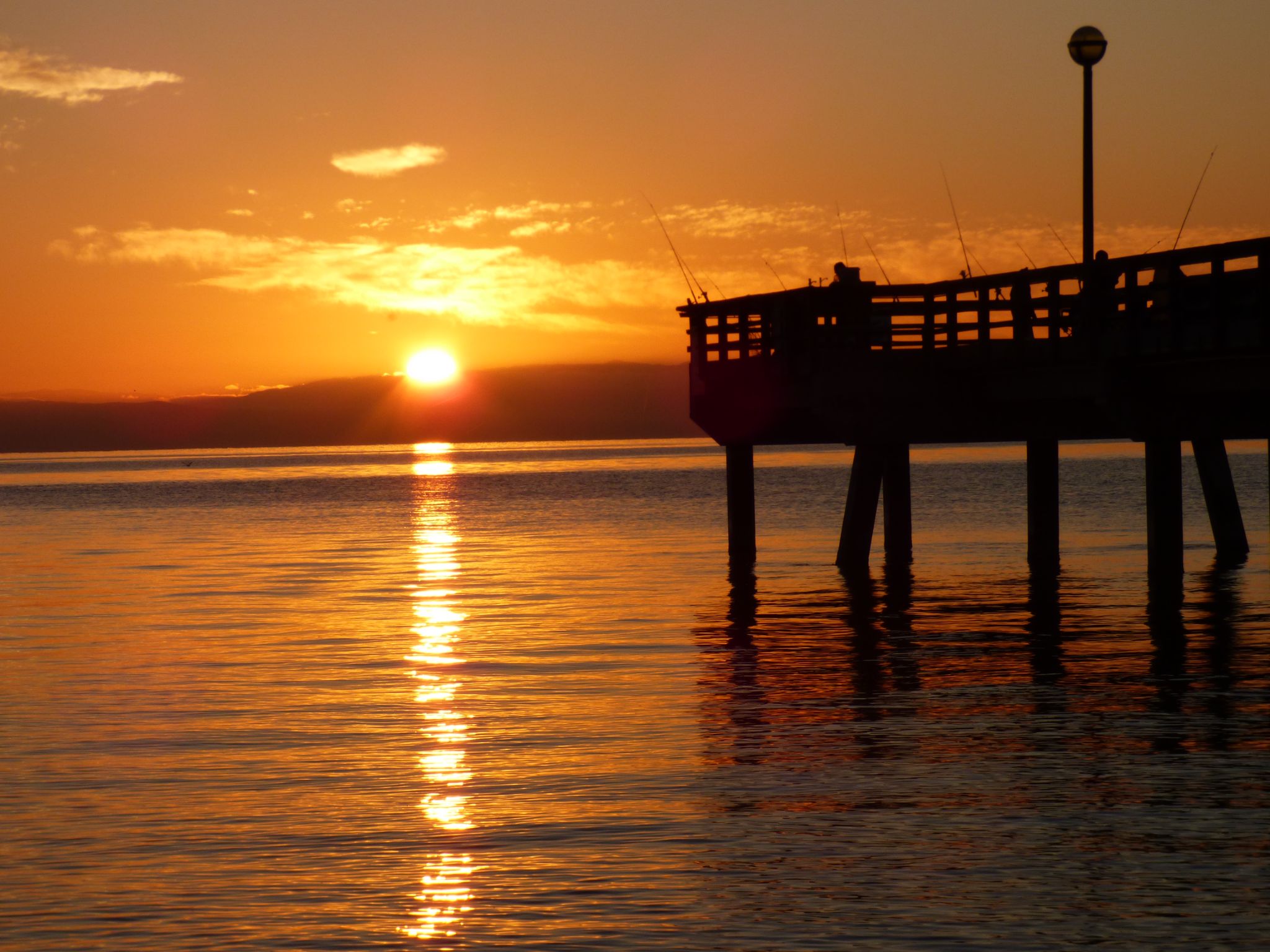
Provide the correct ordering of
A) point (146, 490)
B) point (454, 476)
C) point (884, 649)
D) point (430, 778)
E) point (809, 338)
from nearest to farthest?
point (430, 778) → point (884, 649) → point (809, 338) → point (146, 490) → point (454, 476)

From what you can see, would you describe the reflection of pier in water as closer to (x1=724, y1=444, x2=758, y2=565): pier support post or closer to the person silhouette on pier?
the person silhouette on pier

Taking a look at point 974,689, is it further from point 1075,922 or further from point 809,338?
point 809,338

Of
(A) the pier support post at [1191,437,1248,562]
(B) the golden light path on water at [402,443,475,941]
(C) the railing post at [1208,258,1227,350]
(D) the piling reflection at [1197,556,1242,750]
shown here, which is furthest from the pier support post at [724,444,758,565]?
(C) the railing post at [1208,258,1227,350]

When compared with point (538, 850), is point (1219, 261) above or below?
above

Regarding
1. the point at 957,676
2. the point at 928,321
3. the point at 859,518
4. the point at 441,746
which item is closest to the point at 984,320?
the point at 928,321

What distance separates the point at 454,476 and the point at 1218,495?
365ft

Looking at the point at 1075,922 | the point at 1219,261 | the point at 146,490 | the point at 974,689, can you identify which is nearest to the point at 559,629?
the point at 974,689

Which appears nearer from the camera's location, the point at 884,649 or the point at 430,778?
the point at 430,778

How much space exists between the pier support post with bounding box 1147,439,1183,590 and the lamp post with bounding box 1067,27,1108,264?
2737mm

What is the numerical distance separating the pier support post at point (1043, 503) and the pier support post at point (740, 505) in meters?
5.49

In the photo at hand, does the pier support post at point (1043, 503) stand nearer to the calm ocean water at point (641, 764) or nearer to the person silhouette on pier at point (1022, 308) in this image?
the calm ocean water at point (641, 764)

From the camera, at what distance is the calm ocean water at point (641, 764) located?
26.1 ft

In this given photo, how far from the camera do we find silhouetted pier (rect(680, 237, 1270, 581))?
19.7 m

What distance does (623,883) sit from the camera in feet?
27.8
